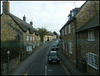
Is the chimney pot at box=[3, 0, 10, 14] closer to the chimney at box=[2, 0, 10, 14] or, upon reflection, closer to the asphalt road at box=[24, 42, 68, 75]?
the chimney at box=[2, 0, 10, 14]

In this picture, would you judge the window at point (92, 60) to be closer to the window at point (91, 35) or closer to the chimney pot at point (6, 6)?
the window at point (91, 35)

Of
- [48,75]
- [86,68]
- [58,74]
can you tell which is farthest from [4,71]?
[86,68]

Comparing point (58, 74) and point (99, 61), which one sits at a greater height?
point (99, 61)

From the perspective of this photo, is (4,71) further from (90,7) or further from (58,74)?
(90,7)

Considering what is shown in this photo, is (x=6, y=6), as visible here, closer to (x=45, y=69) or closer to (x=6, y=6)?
(x=6, y=6)

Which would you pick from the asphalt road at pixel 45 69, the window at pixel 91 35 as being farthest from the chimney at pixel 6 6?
the window at pixel 91 35

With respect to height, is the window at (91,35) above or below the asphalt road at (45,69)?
above

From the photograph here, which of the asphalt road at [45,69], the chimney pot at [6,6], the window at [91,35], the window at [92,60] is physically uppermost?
the chimney pot at [6,6]

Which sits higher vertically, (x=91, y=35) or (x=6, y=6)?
(x=6, y=6)

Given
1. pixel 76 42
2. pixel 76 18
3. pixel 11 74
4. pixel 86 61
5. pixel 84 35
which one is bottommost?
pixel 11 74

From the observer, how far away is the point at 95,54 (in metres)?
8.39

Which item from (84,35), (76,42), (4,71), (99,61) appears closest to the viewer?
(99,61)

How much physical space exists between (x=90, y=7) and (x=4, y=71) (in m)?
14.6

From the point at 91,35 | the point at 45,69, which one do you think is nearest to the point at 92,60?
the point at 91,35
